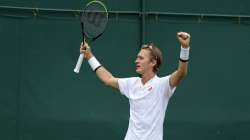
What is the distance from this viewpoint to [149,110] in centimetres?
500

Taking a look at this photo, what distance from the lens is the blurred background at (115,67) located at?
7.73m

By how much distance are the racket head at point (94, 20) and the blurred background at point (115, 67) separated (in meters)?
1.88

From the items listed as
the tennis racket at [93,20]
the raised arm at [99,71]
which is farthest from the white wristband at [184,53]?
the tennis racket at [93,20]

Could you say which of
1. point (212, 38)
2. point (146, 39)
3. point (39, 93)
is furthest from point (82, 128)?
Result: point (212, 38)

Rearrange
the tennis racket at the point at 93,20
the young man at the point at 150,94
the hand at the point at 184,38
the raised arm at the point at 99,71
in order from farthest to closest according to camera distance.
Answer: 1. the tennis racket at the point at 93,20
2. the raised arm at the point at 99,71
3. the young man at the point at 150,94
4. the hand at the point at 184,38

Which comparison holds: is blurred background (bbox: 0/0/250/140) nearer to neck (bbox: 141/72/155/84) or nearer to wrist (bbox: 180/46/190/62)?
neck (bbox: 141/72/155/84)

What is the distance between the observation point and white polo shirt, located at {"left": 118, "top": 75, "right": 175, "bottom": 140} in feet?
16.3

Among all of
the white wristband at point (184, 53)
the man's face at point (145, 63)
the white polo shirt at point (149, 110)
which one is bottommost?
the white polo shirt at point (149, 110)

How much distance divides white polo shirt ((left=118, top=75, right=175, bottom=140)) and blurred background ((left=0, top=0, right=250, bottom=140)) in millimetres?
2806

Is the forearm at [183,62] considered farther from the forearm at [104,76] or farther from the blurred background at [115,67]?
the blurred background at [115,67]

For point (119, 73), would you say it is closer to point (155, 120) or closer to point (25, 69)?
point (25, 69)

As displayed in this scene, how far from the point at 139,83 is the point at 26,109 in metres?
2.84

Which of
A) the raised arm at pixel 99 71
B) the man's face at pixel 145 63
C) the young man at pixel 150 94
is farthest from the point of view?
the raised arm at pixel 99 71

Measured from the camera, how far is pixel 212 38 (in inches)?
324
